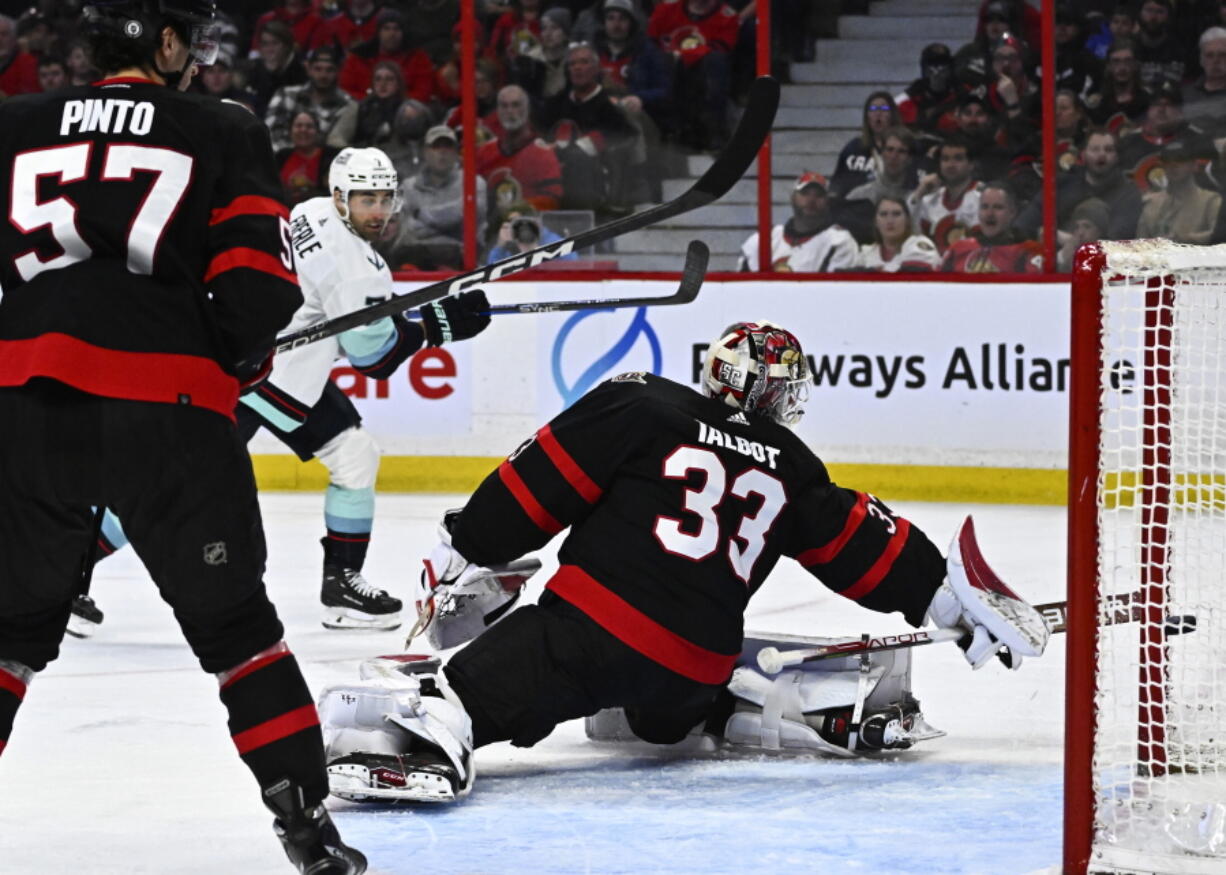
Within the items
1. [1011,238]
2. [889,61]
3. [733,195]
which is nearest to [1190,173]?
[1011,238]

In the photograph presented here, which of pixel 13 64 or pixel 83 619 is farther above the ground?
pixel 13 64

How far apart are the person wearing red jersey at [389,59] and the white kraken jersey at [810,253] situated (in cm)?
144

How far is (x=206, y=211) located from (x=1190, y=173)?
5.02 metres

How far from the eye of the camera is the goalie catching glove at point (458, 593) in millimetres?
3389

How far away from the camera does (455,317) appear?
14.8 ft

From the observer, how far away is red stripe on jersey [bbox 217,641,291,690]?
252 cm

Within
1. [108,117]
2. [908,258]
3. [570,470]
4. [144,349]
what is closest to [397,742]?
[570,470]

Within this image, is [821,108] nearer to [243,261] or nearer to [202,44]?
[202,44]

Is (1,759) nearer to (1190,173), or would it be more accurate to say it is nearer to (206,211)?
(206,211)

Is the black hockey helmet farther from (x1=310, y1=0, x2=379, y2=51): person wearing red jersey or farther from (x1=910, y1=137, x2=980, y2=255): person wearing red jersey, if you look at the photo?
(x1=310, y1=0, x2=379, y2=51): person wearing red jersey

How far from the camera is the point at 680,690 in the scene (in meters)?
3.28

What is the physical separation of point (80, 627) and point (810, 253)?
10.7ft

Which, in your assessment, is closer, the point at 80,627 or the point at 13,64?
the point at 80,627

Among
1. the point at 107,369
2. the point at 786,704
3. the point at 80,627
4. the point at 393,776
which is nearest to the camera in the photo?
the point at 107,369
